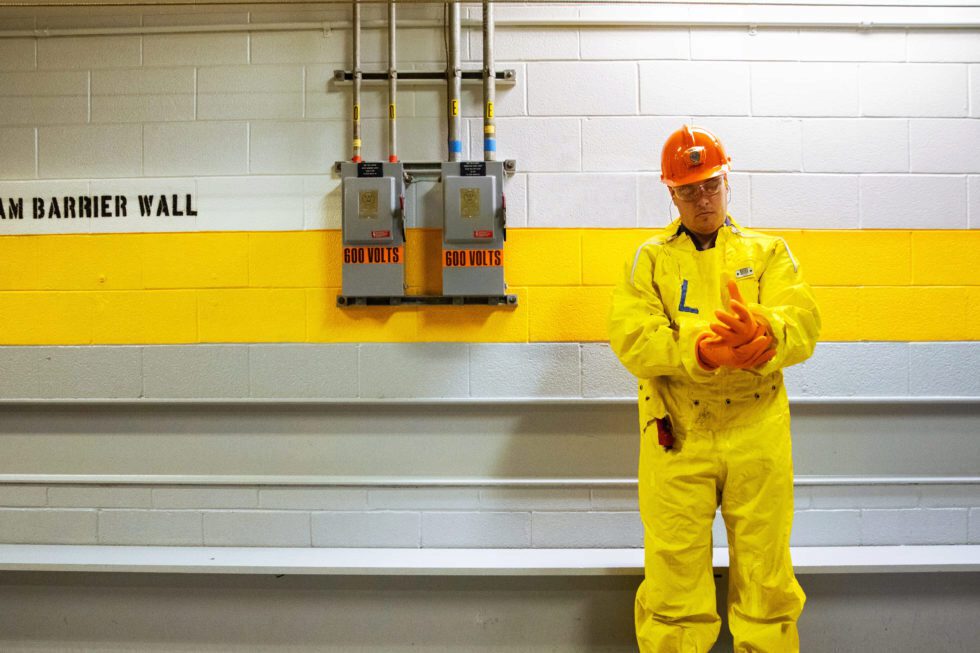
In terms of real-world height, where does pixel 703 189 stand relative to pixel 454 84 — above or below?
below

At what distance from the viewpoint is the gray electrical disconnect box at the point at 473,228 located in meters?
1.98

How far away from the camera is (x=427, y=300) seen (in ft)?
6.77

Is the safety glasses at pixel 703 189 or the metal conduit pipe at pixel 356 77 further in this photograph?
the metal conduit pipe at pixel 356 77

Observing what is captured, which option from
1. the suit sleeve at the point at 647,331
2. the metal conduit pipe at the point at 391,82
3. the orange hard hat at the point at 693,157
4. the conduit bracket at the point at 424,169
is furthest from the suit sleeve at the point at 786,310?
the metal conduit pipe at the point at 391,82

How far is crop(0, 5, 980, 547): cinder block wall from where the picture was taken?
207 cm

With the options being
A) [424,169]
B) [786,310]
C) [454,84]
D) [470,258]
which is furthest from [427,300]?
[786,310]

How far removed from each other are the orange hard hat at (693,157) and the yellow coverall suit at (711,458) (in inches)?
6.3

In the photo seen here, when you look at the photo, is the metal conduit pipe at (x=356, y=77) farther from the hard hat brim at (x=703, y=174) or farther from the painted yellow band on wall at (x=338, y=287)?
the hard hat brim at (x=703, y=174)

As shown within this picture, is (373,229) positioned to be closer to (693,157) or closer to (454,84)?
(454,84)

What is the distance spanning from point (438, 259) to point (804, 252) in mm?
1239

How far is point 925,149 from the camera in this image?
2090mm

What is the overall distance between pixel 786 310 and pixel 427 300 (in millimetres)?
1093

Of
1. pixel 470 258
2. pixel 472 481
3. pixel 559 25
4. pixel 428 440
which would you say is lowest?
pixel 472 481

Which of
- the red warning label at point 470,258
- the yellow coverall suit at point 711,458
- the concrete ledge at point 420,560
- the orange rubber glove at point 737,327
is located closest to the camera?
the orange rubber glove at point 737,327
